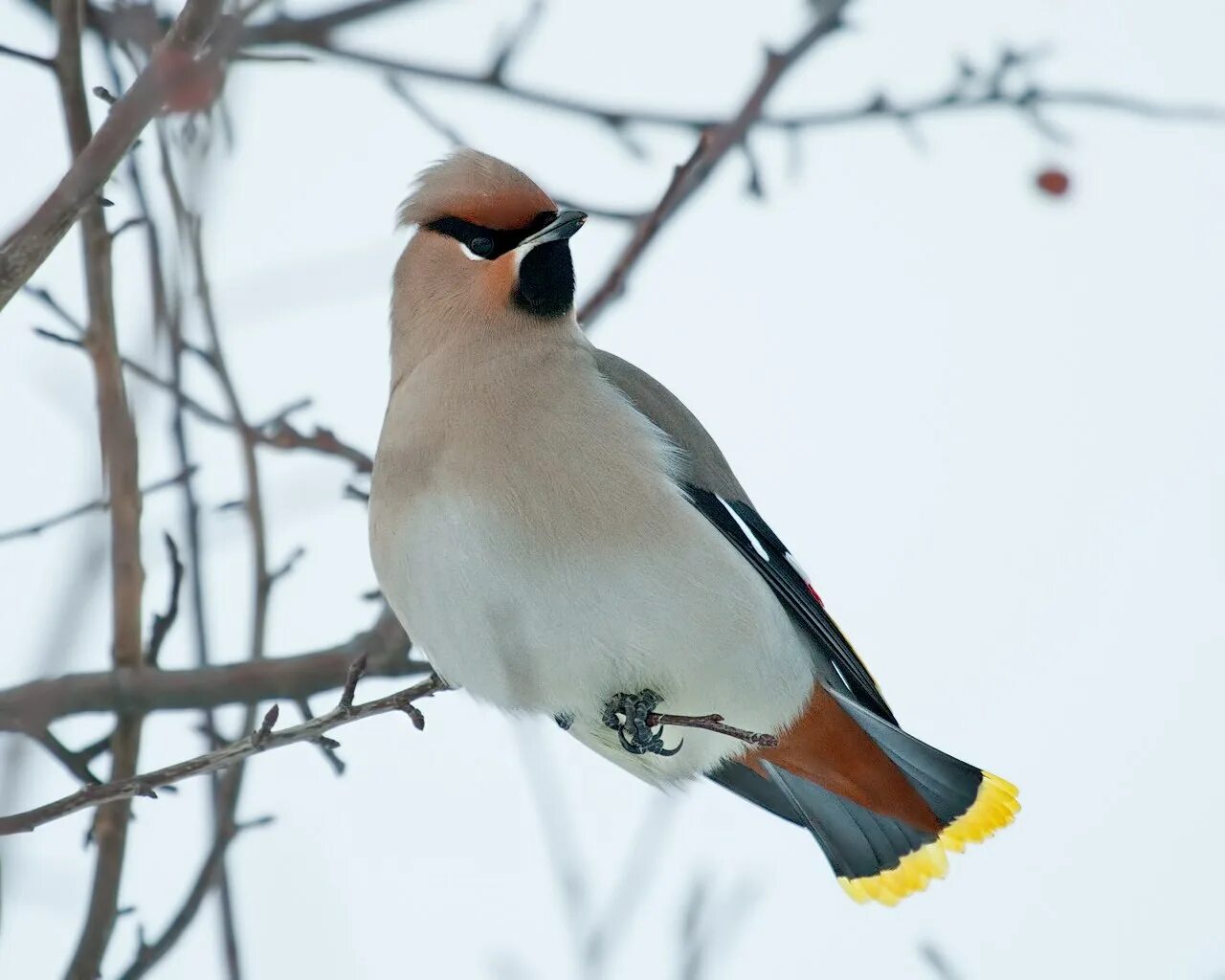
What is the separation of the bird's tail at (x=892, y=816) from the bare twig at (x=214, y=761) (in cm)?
164

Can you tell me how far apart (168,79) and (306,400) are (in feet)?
8.06

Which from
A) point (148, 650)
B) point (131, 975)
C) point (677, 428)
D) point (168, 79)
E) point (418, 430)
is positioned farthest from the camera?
point (677, 428)

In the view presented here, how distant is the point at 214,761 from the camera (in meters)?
3.01

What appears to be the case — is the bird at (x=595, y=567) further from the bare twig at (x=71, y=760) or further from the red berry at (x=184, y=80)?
the red berry at (x=184, y=80)

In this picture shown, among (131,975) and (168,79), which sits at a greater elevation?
(168,79)

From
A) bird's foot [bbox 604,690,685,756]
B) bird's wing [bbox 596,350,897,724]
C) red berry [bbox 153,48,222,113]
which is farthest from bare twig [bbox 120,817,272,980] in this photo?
bird's wing [bbox 596,350,897,724]

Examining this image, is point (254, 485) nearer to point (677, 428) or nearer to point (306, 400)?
point (306, 400)

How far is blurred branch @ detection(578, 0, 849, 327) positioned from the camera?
4387mm

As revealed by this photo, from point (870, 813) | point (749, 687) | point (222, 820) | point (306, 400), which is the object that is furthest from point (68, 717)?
point (870, 813)

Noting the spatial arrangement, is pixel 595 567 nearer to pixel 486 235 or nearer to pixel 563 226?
pixel 563 226

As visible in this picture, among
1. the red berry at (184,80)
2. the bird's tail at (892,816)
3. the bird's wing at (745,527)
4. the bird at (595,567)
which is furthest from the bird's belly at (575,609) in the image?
the red berry at (184,80)

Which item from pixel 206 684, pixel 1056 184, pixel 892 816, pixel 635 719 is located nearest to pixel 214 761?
pixel 206 684

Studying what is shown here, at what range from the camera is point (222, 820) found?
3.54 meters

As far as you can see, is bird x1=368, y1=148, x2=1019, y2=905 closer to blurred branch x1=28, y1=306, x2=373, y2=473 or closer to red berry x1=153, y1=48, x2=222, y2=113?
blurred branch x1=28, y1=306, x2=373, y2=473
